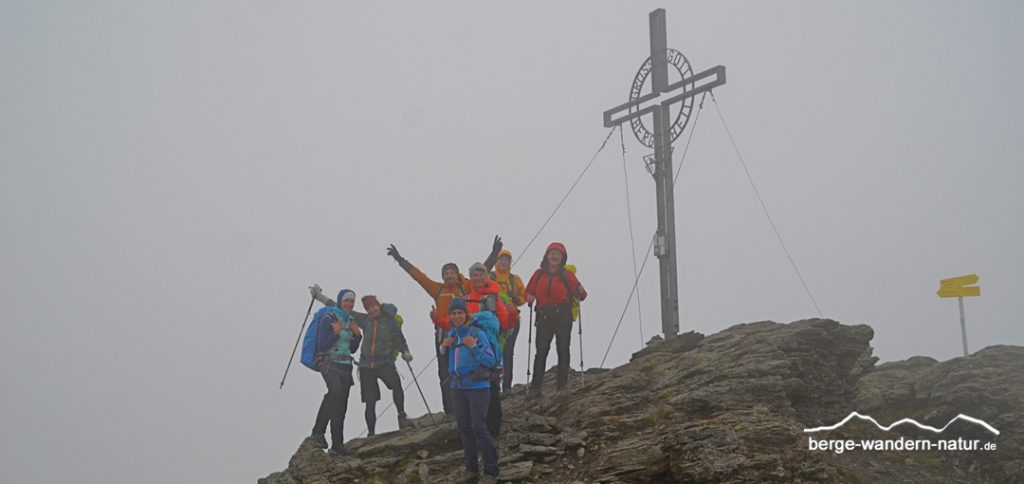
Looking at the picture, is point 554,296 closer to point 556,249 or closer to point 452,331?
point 556,249

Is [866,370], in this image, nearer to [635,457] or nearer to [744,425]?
[744,425]

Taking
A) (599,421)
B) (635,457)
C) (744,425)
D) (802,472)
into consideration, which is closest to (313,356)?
(599,421)

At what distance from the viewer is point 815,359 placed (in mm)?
12836

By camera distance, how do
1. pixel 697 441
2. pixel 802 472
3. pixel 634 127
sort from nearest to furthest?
1. pixel 802 472
2. pixel 697 441
3. pixel 634 127

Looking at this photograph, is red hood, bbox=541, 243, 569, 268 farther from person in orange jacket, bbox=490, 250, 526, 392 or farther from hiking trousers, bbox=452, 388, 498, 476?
hiking trousers, bbox=452, 388, 498, 476

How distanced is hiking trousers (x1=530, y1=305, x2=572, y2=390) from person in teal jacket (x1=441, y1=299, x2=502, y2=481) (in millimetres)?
2654

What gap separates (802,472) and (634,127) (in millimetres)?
11083

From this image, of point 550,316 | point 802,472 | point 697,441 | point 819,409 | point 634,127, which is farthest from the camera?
point 634,127

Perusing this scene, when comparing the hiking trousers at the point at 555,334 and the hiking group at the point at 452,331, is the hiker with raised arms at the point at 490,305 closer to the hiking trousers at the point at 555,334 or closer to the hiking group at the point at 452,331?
the hiking group at the point at 452,331

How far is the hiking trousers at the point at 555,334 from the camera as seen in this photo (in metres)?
13.6

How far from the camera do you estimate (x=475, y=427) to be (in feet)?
35.2

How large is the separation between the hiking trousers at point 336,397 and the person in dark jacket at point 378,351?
1.99 feet

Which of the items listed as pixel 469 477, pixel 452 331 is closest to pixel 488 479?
pixel 469 477

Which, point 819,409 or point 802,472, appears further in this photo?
point 819,409
